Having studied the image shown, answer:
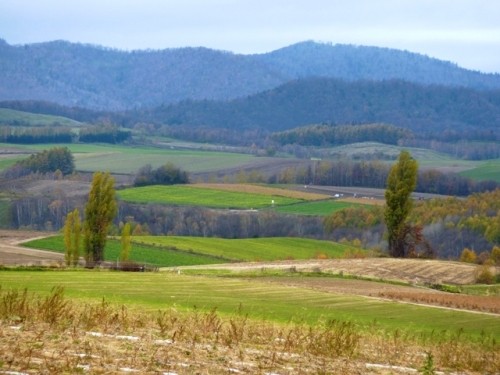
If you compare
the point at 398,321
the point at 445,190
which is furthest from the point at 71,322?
the point at 445,190

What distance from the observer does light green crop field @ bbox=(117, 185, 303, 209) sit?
103812 millimetres

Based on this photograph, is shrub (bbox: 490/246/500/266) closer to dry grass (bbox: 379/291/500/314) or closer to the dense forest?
the dense forest

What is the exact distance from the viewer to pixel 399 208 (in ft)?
228

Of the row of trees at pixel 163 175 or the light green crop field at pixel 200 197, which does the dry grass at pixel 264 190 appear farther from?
the row of trees at pixel 163 175

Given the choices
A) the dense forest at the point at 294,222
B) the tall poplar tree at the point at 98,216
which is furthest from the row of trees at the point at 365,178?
the tall poplar tree at the point at 98,216

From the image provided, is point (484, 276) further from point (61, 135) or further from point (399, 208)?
point (61, 135)

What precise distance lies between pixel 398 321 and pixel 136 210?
234 feet

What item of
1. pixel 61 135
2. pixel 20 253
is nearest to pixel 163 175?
pixel 61 135

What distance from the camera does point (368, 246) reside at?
296 feet

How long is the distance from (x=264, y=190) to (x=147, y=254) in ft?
161

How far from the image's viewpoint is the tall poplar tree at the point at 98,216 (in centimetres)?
6138

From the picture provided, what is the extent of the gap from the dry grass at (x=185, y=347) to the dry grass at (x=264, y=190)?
93.5 meters

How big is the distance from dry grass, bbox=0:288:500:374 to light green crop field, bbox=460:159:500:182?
12129 cm

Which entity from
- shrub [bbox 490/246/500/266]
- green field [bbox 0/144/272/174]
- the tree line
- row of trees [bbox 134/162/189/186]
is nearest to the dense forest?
shrub [bbox 490/246/500/266]
